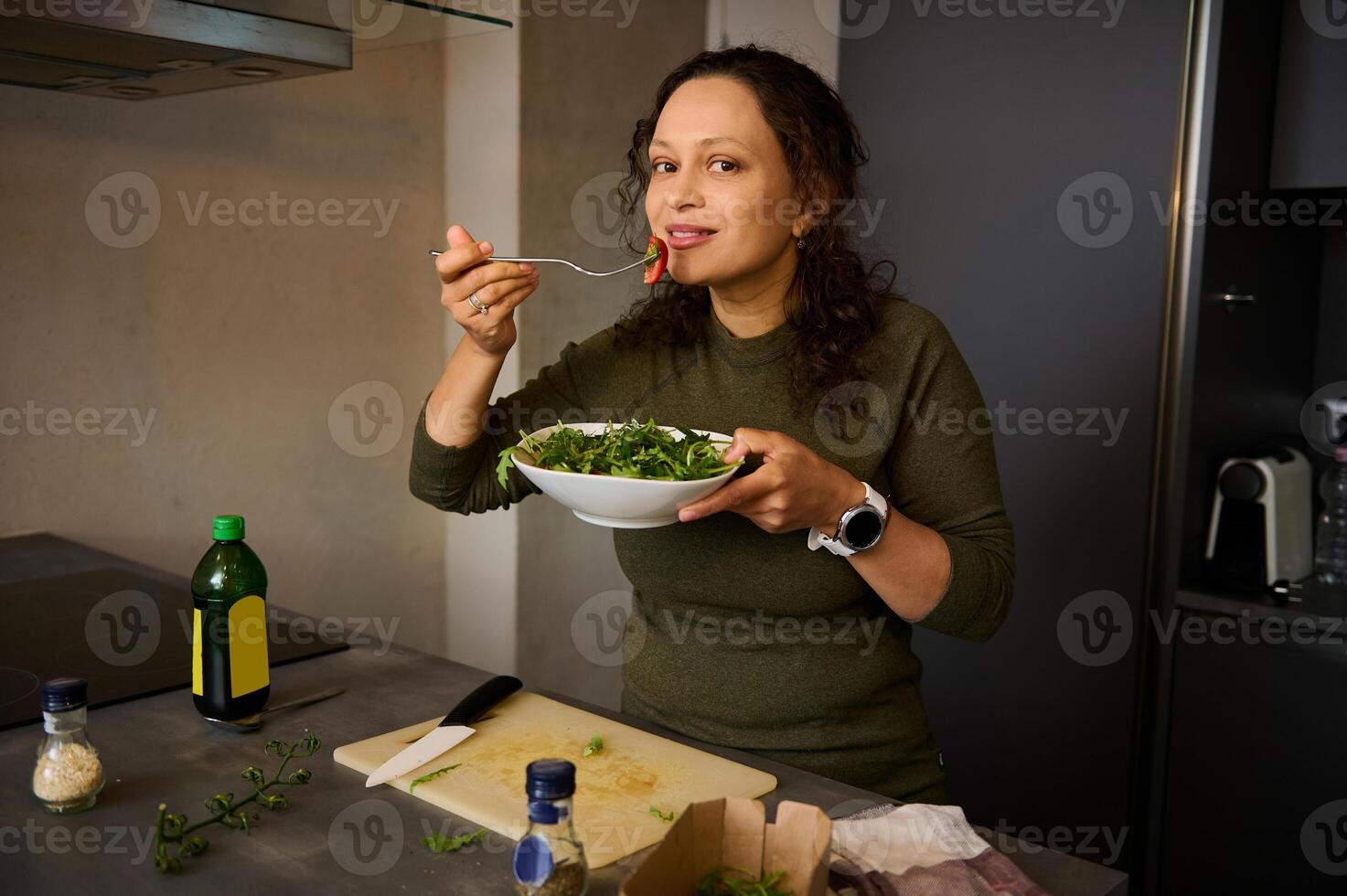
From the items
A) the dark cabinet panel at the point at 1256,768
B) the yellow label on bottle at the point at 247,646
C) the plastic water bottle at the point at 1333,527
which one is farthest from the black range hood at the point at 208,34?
the plastic water bottle at the point at 1333,527

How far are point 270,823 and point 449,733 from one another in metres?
0.22

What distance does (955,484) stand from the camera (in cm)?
145

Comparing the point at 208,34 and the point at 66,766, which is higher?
the point at 208,34

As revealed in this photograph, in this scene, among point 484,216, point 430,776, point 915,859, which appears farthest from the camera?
point 484,216

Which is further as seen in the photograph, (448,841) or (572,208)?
(572,208)

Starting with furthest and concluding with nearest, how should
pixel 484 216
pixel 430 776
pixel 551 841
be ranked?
pixel 484 216, pixel 430 776, pixel 551 841

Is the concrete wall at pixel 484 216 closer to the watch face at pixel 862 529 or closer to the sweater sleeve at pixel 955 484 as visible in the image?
the sweater sleeve at pixel 955 484

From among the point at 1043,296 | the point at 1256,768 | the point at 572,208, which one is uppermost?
the point at 572,208

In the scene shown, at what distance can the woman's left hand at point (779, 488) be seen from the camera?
47.9 inches

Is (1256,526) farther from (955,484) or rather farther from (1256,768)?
(955,484)

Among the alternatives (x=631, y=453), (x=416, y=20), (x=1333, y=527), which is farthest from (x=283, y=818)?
(x=1333, y=527)

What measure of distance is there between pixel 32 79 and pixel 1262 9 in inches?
85.1

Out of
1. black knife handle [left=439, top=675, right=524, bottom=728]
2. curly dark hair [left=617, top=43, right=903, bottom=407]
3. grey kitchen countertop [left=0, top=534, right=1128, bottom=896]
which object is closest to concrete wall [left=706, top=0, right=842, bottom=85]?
curly dark hair [left=617, top=43, right=903, bottom=407]

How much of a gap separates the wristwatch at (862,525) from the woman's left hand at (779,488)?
18mm
